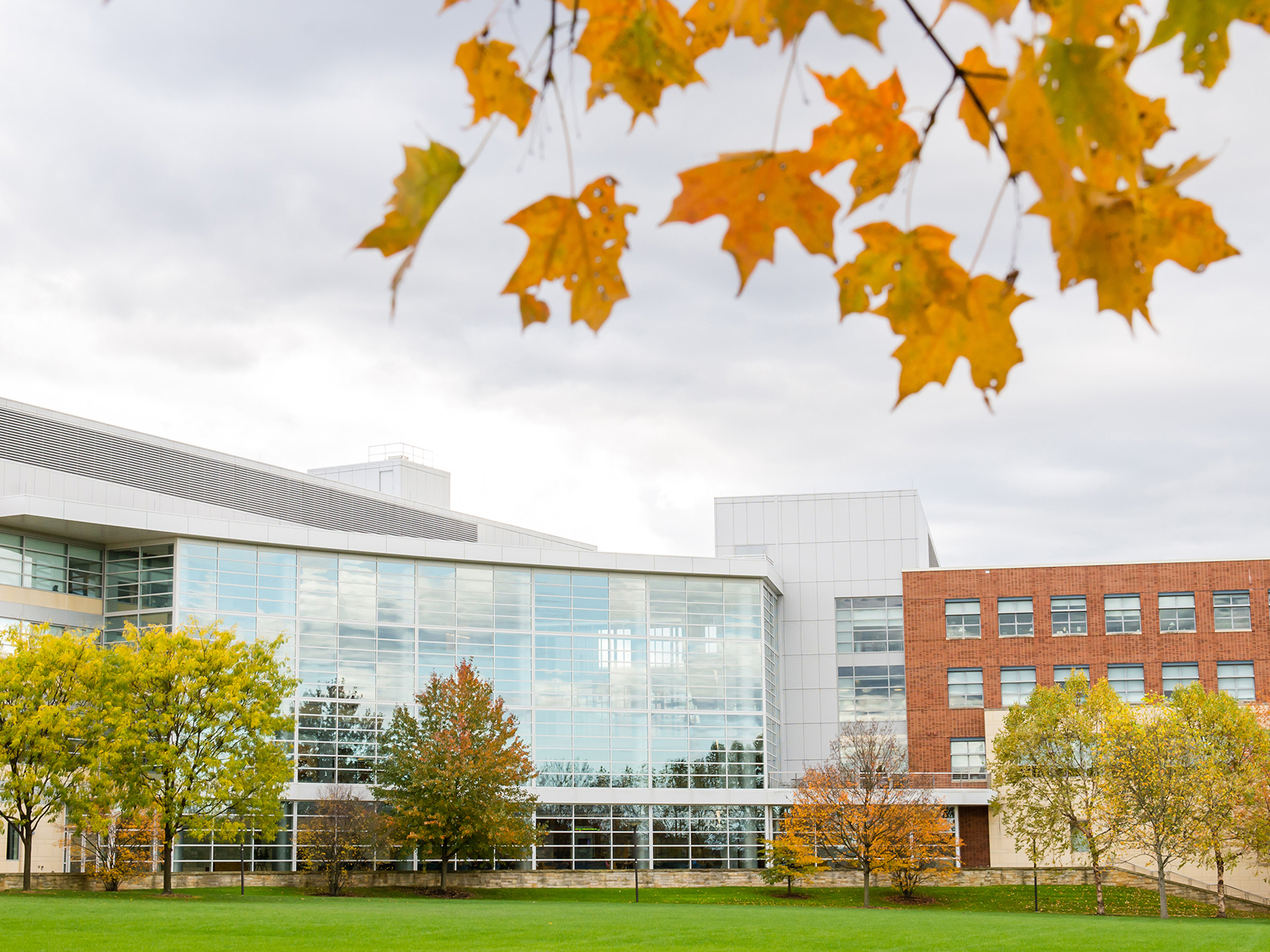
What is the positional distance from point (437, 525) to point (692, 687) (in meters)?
17.6

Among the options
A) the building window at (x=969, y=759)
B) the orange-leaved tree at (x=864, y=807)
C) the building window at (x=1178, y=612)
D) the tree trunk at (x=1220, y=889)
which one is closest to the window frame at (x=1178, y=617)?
the building window at (x=1178, y=612)

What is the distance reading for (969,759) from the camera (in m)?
51.9

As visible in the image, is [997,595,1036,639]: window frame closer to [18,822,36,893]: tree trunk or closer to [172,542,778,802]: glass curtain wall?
[172,542,778,802]: glass curtain wall

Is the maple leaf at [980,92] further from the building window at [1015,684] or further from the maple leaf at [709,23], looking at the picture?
the building window at [1015,684]

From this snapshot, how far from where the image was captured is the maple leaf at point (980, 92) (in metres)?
1.79

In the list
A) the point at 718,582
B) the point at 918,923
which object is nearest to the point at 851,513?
the point at 718,582

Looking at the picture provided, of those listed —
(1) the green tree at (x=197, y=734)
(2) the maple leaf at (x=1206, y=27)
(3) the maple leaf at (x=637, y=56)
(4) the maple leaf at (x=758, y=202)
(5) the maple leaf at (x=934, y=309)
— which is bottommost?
(1) the green tree at (x=197, y=734)

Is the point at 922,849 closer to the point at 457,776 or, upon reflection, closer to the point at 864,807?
the point at 864,807

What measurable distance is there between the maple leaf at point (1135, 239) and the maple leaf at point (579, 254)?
30.2 inches

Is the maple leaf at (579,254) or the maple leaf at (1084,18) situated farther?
the maple leaf at (579,254)

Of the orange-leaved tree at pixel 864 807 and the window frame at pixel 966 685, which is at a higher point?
the window frame at pixel 966 685

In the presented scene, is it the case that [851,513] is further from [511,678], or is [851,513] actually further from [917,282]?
[917,282]

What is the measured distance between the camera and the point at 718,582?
4981 centimetres

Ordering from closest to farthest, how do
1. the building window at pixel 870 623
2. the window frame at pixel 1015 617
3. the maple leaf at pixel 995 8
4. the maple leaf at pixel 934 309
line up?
the maple leaf at pixel 995 8 → the maple leaf at pixel 934 309 → the window frame at pixel 1015 617 → the building window at pixel 870 623
